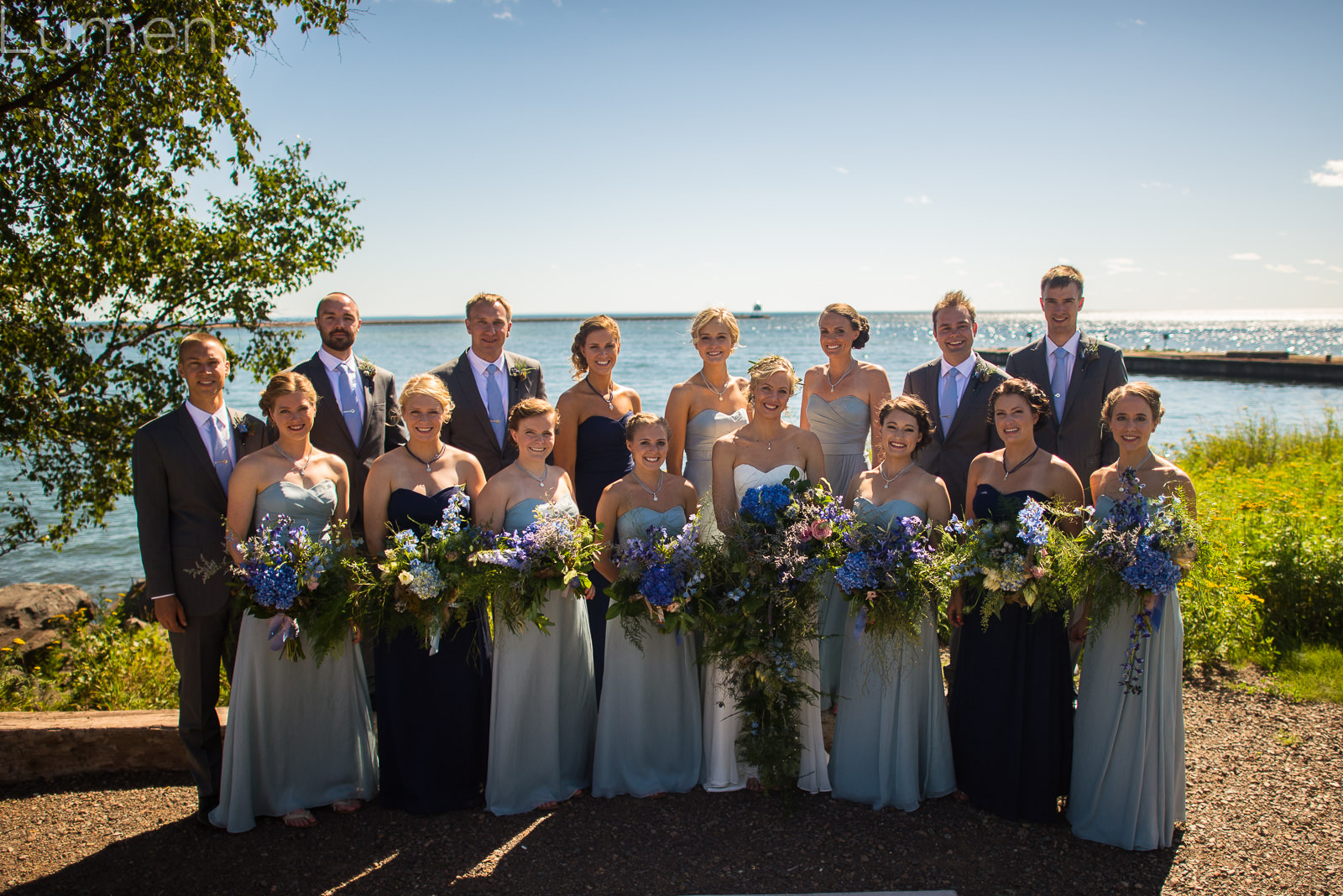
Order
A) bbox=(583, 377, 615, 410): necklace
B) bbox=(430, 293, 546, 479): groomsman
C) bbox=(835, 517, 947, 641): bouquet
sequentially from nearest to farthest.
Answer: bbox=(835, 517, 947, 641): bouquet, bbox=(430, 293, 546, 479): groomsman, bbox=(583, 377, 615, 410): necklace

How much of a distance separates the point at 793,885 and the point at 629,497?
2267mm

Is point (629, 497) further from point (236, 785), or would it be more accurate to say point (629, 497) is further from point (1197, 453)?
point (1197, 453)

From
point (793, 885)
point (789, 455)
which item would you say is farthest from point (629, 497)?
point (793, 885)

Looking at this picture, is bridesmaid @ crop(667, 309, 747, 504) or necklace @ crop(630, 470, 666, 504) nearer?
necklace @ crop(630, 470, 666, 504)

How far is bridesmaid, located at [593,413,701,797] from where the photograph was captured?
4.91 m

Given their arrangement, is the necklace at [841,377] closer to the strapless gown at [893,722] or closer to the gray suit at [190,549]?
the strapless gown at [893,722]

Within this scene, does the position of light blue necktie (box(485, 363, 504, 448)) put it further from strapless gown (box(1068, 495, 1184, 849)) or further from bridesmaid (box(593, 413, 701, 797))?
strapless gown (box(1068, 495, 1184, 849))

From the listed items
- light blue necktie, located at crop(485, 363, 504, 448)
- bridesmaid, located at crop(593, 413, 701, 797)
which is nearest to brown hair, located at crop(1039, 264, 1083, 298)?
bridesmaid, located at crop(593, 413, 701, 797)

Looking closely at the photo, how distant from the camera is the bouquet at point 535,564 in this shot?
4.39 meters

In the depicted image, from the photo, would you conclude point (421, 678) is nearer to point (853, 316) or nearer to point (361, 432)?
point (361, 432)

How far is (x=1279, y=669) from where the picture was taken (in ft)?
21.9

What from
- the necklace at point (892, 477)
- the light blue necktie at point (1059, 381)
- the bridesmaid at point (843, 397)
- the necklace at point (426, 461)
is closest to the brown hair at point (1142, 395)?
the necklace at point (892, 477)

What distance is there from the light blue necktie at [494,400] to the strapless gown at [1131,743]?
13.5ft

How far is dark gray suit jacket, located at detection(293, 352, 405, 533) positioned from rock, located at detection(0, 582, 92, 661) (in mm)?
5771
